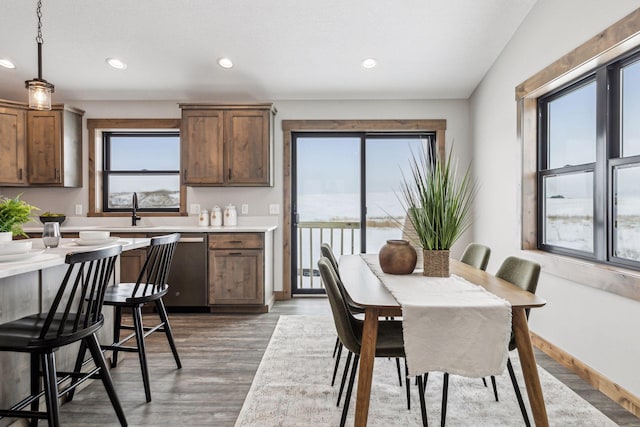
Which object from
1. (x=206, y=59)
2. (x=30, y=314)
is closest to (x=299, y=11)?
(x=206, y=59)

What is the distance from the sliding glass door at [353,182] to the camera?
4.83m

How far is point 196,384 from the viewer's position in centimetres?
246

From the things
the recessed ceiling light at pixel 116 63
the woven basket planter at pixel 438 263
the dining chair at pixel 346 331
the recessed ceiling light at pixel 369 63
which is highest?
the recessed ceiling light at pixel 116 63

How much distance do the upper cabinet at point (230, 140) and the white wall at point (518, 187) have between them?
238cm

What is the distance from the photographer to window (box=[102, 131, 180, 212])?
482cm

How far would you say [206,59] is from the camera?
400cm

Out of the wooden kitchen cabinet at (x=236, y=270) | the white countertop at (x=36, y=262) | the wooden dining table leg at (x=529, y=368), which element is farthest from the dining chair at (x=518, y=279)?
the wooden kitchen cabinet at (x=236, y=270)

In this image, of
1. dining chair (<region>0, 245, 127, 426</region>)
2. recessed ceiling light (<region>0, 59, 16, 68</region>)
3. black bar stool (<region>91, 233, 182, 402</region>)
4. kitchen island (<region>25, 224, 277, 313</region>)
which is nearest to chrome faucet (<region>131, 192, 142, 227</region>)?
kitchen island (<region>25, 224, 277, 313</region>)

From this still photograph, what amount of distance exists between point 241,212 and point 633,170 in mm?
3696

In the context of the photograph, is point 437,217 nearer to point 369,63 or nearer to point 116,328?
point 116,328

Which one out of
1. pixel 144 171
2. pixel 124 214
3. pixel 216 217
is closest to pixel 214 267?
pixel 216 217

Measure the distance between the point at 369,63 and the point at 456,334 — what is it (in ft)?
10.3

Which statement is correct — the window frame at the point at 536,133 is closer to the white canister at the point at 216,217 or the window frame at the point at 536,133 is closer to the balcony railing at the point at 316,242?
the balcony railing at the point at 316,242

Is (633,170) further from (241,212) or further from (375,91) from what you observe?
(241,212)
